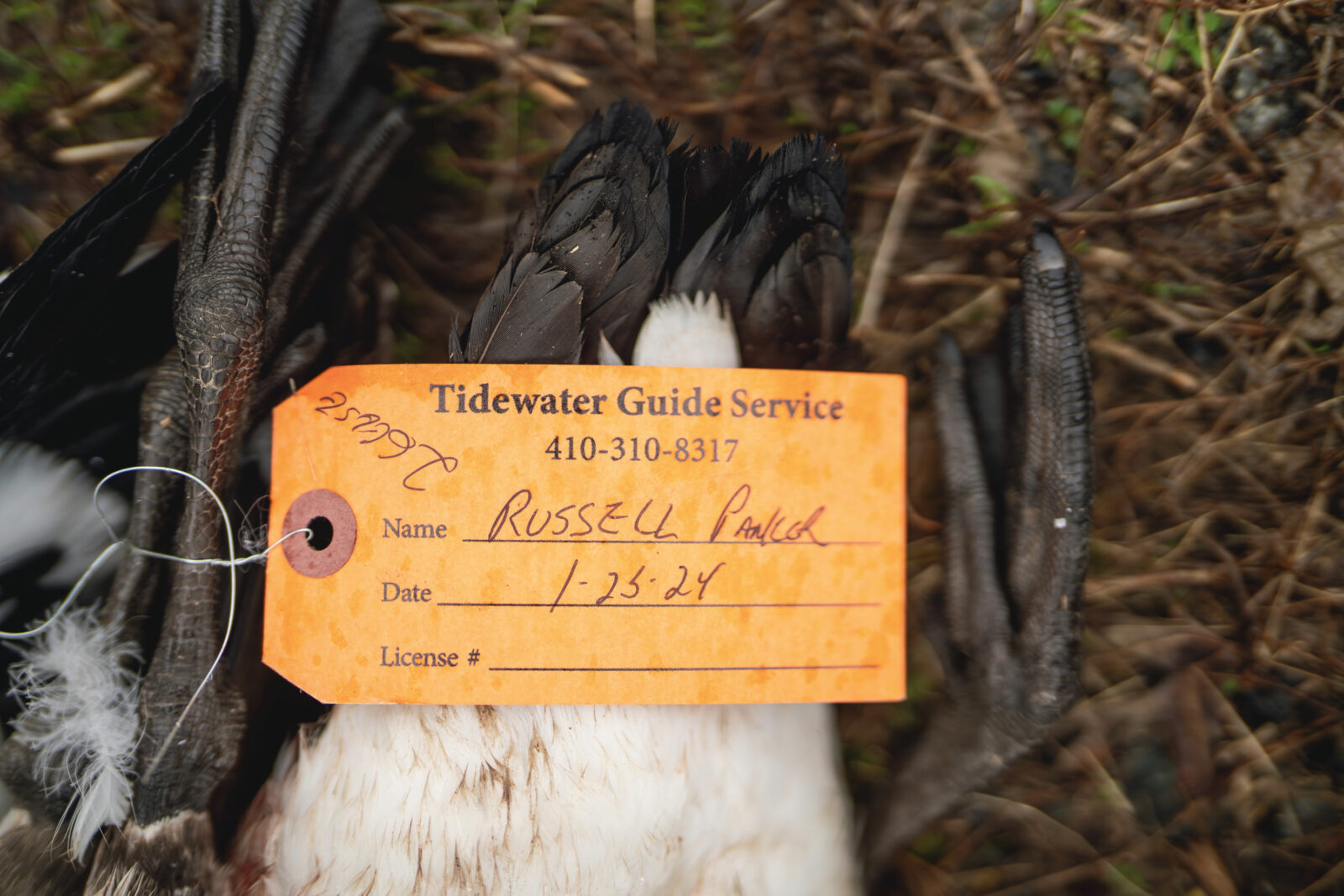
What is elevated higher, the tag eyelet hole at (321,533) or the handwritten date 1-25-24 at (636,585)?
the tag eyelet hole at (321,533)

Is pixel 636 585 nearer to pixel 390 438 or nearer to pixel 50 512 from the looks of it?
pixel 390 438

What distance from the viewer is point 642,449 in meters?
0.82

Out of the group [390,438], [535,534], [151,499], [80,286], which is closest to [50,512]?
[151,499]

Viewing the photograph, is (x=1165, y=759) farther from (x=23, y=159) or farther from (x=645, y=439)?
(x=23, y=159)

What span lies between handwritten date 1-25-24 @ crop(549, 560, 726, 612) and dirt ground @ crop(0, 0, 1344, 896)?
43 cm

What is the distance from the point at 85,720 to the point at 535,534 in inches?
22.7

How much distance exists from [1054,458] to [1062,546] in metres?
0.11

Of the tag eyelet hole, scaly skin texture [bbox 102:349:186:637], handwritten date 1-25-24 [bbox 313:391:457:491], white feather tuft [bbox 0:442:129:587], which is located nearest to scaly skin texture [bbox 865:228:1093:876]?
handwritten date 1-25-24 [bbox 313:391:457:491]

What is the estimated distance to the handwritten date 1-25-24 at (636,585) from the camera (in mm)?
812

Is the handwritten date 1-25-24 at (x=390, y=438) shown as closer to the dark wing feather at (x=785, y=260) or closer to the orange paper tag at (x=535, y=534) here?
the orange paper tag at (x=535, y=534)

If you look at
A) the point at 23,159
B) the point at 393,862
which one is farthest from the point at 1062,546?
the point at 23,159

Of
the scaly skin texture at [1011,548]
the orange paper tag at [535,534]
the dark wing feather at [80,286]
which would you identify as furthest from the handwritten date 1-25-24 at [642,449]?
the dark wing feather at [80,286]

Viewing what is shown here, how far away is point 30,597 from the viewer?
33.5 inches

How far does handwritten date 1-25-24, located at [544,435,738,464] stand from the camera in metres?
0.81
